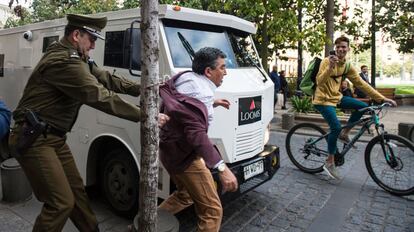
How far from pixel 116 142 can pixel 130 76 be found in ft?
2.50

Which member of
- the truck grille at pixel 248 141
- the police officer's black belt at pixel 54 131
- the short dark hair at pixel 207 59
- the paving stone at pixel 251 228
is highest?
the short dark hair at pixel 207 59

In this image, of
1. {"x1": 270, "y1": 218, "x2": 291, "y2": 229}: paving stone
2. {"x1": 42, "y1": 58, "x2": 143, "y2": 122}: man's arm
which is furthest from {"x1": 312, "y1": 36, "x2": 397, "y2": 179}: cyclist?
{"x1": 42, "y1": 58, "x2": 143, "y2": 122}: man's arm

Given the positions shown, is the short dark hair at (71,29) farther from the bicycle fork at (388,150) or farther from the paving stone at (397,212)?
the bicycle fork at (388,150)

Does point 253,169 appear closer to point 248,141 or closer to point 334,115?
point 248,141

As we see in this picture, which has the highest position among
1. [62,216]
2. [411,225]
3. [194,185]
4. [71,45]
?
[71,45]

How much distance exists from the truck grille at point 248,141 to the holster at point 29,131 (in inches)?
72.8

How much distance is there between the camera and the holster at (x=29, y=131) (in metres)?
2.68

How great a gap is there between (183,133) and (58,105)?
3.13 ft

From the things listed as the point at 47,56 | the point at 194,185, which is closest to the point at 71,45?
the point at 47,56

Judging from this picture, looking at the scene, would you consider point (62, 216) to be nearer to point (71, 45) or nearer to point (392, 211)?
point (71, 45)

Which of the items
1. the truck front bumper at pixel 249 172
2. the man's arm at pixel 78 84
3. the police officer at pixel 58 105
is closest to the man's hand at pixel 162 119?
the police officer at pixel 58 105

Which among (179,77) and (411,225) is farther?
(411,225)

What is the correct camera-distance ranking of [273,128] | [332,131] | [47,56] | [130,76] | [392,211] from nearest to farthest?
[47,56]
[130,76]
[392,211]
[332,131]
[273,128]

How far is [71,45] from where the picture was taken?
2.81 m
